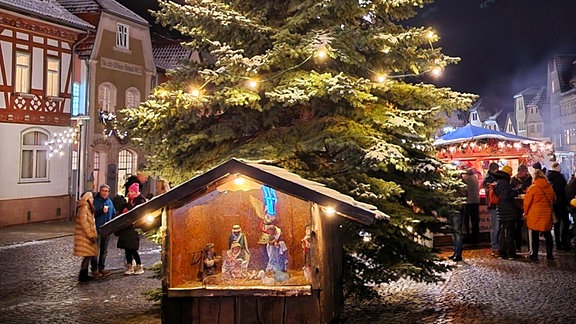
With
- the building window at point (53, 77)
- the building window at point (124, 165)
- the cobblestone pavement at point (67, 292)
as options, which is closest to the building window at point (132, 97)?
the building window at point (124, 165)

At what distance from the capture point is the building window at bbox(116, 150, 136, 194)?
104 ft

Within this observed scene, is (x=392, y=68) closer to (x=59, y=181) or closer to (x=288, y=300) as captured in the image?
(x=288, y=300)

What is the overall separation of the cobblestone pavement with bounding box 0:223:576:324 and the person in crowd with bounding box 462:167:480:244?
5.08 feet

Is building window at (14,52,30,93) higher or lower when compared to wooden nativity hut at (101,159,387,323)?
higher

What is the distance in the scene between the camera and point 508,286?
34.4 ft

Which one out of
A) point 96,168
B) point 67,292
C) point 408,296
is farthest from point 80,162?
point 408,296

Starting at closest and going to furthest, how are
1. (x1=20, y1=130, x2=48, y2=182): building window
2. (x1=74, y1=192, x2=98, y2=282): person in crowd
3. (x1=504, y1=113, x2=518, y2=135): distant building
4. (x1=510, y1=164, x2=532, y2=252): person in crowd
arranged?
(x1=74, y1=192, x2=98, y2=282): person in crowd < (x1=510, y1=164, x2=532, y2=252): person in crowd < (x1=20, y1=130, x2=48, y2=182): building window < (x1=504, y1=113, x2=518, y2=135): distant building

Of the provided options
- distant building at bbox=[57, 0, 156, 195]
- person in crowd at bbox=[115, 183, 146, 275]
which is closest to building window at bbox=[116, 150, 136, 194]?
distant building at bbox=[57, 0, 156, 195]

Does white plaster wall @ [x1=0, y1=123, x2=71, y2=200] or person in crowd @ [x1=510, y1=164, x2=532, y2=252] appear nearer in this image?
person in crowd @ [x1=510, y1=164, x2=532, y2=252]

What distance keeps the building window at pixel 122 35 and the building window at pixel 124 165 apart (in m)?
5.33

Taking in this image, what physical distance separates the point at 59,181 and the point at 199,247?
65.6ft

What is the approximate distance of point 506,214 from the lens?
13.4 m

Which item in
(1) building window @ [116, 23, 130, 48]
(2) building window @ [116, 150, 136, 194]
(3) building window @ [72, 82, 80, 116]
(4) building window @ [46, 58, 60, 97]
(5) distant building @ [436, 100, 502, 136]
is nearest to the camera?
(4) building window @ [46, 58, 60, 97]

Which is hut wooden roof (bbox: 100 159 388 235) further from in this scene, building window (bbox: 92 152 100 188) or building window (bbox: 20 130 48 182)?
building window (bbox: 92 152 100 188)
